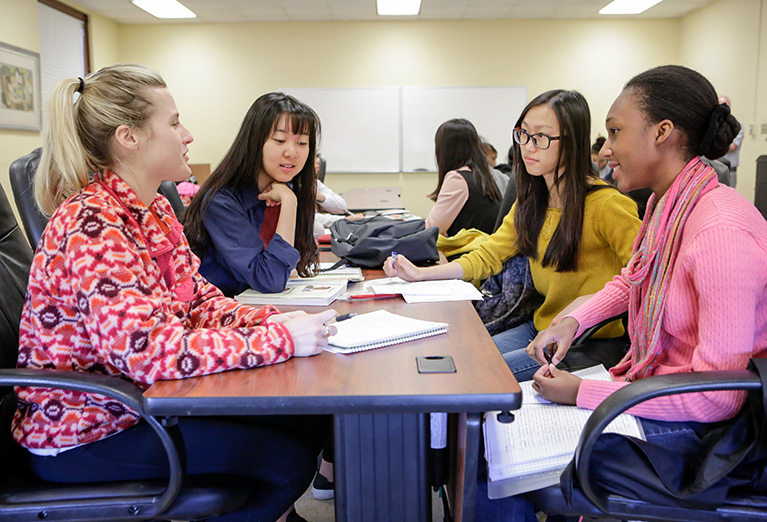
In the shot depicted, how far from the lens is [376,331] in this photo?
1.20 metres

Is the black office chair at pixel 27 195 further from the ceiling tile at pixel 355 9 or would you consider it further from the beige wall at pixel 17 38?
the ceiling tile at pixel 355 9

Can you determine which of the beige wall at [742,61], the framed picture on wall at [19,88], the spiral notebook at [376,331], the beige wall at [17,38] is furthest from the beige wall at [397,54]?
the spiral notebook at [376,331]

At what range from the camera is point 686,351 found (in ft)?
3.66

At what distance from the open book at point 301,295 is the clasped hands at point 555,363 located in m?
0.51

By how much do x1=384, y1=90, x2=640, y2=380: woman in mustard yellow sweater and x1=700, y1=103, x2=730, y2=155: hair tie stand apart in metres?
0.48

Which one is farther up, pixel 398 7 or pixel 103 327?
pixel 398 7

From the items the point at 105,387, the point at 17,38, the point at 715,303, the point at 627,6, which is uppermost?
the point at 627,6

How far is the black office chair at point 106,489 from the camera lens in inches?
36.9

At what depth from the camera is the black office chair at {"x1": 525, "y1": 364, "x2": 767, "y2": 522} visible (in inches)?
35.0

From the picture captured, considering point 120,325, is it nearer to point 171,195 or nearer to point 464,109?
point 171,195

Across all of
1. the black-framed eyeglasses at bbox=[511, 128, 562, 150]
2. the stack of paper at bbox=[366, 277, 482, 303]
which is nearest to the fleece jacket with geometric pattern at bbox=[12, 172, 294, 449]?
the stack of paper at bbox=[366, 277, 482, 303]

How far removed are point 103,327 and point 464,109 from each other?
6.94 metres

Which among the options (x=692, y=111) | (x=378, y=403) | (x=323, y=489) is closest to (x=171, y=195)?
(x=323, y=489)

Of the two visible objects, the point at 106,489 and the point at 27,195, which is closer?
the point at 106,489
